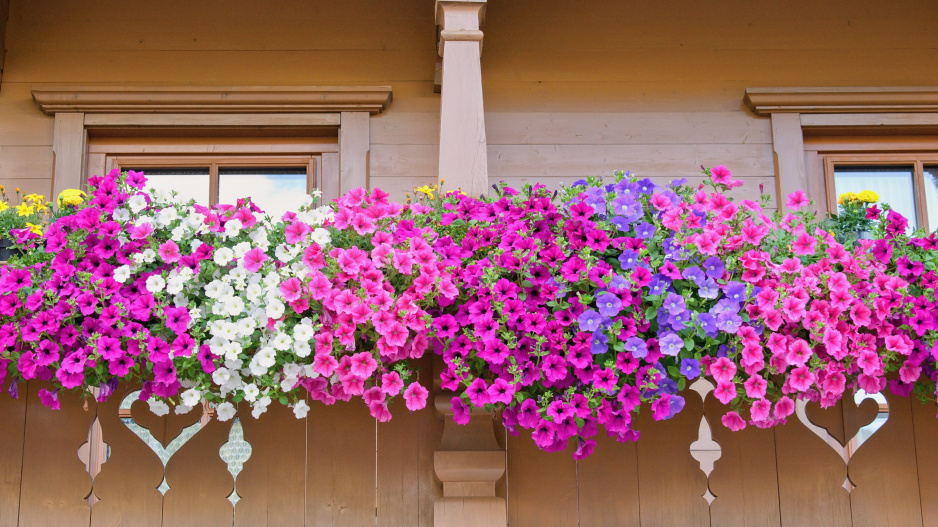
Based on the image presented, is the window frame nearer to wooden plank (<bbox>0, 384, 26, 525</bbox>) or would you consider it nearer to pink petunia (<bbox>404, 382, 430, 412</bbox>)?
pink petunia (<bbox>404, 382, 430, 412</bbox>)

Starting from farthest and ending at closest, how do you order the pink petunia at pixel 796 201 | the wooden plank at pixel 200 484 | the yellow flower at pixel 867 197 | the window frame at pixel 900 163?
the window frame at pixel 900 163, the yellow flower at pixel 867 197, the pink petunia at pixel 796 201, the wooden plank at pixel 200 484

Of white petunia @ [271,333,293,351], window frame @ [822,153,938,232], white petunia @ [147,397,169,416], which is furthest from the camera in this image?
window frame @ [822,153,938,232]

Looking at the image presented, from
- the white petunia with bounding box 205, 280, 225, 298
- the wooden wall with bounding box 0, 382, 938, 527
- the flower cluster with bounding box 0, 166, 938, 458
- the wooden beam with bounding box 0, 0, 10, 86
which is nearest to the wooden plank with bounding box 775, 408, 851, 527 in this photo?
the wooden wall with bounding box 0, 382, 938, 527

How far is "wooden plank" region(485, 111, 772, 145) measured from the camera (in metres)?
3.30

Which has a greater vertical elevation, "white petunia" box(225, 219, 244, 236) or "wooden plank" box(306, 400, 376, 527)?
"white petunia" box(225, 219, 244, 236)

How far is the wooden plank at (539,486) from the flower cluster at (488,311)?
19 centimetres

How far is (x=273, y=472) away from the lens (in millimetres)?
1959

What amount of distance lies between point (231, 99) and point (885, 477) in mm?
2565

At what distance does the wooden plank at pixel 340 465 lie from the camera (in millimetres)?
1954

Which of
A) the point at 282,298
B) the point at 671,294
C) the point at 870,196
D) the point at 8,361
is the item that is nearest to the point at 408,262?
the point at 282,298

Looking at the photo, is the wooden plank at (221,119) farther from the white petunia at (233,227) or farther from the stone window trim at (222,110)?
the white petunia at (233,227)

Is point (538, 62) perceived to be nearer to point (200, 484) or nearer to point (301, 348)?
point (301, 348)

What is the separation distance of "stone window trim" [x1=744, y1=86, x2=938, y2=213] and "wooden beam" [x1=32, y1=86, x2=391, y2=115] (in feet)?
5.03

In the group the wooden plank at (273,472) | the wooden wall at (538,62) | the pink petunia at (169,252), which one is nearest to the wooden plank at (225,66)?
the wooden wall at (538,62)
